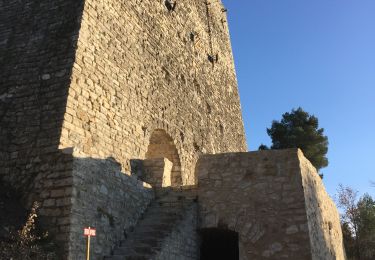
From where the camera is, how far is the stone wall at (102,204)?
663cm

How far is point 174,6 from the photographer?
1351 cm

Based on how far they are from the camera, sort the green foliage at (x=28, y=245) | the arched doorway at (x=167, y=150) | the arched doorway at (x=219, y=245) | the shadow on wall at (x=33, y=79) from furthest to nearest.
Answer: the arched doorway at (x=167, y=150) → the arched doorway at (x=219, y=245) → the shadow on wall at (x=33, y=79) → the green foliage at (x=28, y=245)

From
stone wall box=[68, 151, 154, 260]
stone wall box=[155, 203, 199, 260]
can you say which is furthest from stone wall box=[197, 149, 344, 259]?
stone wall box=[68, 151, 154, 260]

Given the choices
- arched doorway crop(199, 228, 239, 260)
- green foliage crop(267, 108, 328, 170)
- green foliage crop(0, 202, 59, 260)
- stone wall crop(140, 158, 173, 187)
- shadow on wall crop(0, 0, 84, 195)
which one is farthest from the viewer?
green foliage crop(267, 108, 328, 170)

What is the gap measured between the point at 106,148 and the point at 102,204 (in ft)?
3.89

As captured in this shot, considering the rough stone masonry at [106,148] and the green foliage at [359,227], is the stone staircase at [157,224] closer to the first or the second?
the rough stone masonry at [106,148]

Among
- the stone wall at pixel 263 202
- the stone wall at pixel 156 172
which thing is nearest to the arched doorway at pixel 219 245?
the stone wall at pixel 263 202

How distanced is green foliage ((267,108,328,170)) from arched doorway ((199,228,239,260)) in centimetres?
1303

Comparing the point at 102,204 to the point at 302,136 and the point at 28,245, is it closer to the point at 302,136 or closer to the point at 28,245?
the point at 28,245

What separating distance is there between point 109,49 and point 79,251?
13.9ft

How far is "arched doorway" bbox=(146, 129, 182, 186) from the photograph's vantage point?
37.3 ft

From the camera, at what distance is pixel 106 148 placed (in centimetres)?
812

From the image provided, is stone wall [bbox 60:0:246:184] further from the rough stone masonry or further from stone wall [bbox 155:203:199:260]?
stone wall [bbox 155:203:199:260]

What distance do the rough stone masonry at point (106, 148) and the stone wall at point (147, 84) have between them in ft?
0.11
